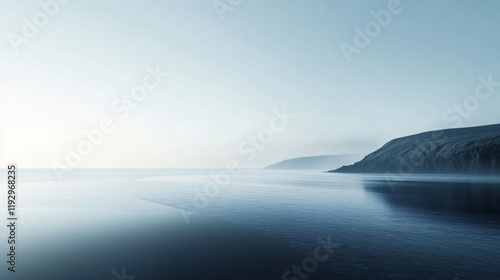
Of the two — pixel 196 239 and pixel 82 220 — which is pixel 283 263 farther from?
pixel 82 220

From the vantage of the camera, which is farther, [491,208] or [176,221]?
[491,208]

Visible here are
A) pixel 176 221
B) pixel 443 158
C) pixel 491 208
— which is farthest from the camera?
pixel 443 158

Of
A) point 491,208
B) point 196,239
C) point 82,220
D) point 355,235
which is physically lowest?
point 491,208

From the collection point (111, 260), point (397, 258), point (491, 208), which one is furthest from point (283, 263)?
point (491, 208)

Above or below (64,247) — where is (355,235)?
below

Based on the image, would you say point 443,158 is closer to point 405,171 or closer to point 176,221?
point 405,171

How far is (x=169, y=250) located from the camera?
1784cm

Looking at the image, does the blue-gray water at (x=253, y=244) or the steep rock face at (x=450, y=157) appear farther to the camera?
the steep rock face at (x=450, y=157)

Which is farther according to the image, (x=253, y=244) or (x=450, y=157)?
(x=450, y=157)

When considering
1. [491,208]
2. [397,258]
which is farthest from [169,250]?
[491,208]

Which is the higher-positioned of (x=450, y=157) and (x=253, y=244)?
(x=450, y=157)

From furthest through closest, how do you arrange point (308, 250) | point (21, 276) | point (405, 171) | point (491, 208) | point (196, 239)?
1. point (405, 171)
2. point (491, 208)
3. point (196, 239)
4. point (308, 250)
5. point (21, 276)

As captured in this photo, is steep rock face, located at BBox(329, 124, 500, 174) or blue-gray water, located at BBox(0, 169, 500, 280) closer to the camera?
blue-gray water, located at BBox(0, 169, 500, 280)

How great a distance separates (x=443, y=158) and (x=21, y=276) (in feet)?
665
